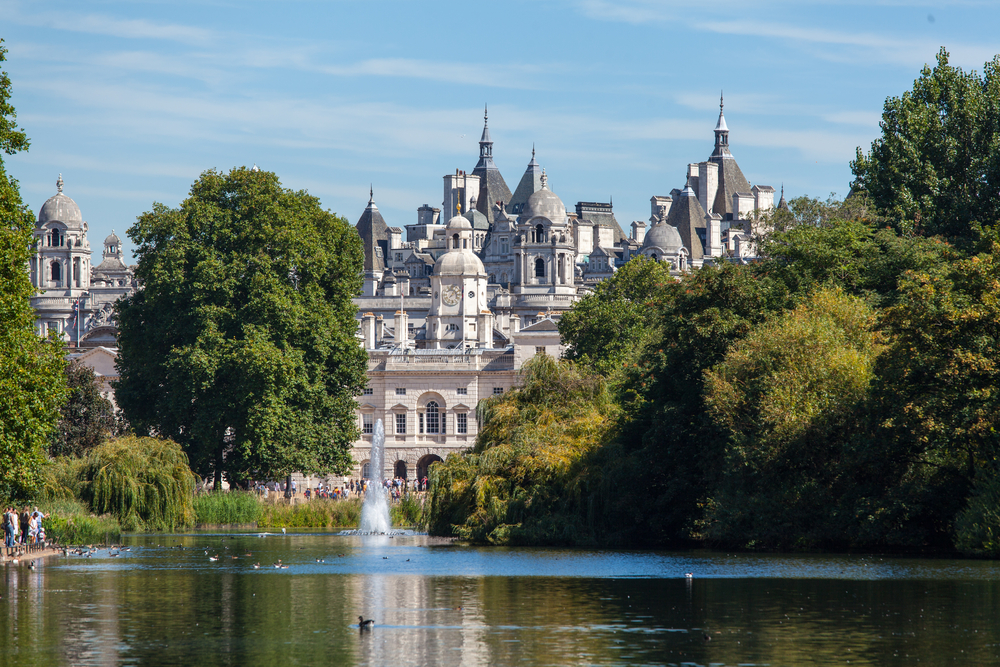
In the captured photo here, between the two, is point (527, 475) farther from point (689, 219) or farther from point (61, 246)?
point (689, 219)

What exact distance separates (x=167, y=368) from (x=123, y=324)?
2856mm

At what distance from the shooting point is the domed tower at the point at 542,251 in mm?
142750

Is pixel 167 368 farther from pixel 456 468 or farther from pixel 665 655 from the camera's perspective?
pixel 665 655

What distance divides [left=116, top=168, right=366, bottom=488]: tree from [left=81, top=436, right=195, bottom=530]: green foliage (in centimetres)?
506

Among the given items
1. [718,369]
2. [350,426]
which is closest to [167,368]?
[350,426]

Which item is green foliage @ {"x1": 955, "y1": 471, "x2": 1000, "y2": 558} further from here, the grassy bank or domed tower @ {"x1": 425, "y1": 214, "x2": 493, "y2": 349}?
domed tower @ {"x1": 425, "y1": 214, "x2": 493, "y2": 349}

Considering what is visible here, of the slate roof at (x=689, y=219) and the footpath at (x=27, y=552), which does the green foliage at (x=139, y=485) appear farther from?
the slate roof at (x=689, y=219)

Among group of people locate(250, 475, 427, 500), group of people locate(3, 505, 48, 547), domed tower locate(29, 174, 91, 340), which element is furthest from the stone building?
group of people locate(3, 505, 48, 547)

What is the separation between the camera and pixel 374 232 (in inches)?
7082

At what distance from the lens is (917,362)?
26.5m

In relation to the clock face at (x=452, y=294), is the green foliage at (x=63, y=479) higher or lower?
lower

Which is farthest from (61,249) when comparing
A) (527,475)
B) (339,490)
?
(527,475)

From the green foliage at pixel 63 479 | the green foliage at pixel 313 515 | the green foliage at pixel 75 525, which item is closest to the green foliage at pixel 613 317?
the green foliage at pixel 313 515

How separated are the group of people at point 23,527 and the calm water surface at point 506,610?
1.29 meters
